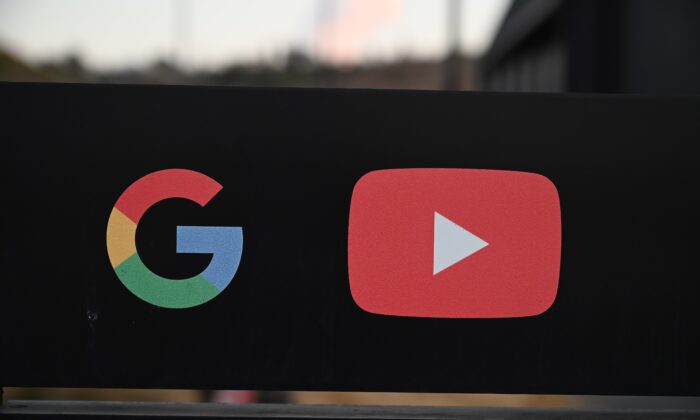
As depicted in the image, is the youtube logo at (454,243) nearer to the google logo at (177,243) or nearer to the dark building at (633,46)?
the google logo at (177,243)

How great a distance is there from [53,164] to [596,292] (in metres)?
1.63

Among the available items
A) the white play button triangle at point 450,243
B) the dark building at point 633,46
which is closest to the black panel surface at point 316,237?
the white play button triangle at point 450,243

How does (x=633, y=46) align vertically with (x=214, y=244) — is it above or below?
above

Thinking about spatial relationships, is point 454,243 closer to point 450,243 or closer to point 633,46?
point 450,243

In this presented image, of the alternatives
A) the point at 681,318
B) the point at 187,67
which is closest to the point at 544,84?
the point at 187,67

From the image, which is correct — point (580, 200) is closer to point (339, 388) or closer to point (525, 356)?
point (525, 356)

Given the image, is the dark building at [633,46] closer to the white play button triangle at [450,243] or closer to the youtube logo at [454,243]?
the youtube logo at [454,243]

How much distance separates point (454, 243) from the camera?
6.47 feet

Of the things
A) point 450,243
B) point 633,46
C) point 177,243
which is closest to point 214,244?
point 177,243

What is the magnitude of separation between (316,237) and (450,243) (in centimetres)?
39

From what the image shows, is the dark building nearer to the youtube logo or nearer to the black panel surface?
the black panel surface

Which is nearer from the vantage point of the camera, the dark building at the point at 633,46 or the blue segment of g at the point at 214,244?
the blue segment of g at the point at 214,244

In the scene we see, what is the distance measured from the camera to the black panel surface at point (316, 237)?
1980 mm

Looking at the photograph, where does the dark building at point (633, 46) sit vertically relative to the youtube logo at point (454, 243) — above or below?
above
